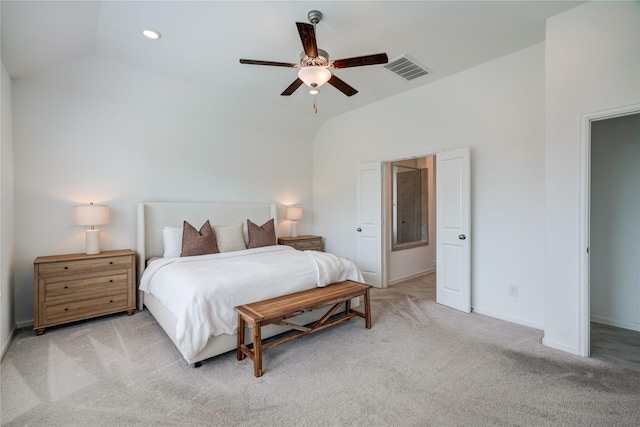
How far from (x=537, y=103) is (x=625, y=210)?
1557 millimetres

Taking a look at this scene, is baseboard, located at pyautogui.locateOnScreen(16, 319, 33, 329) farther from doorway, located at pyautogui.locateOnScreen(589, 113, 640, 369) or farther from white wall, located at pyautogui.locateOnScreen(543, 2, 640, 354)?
doorway, located at pyautogui.locateOnScreen(589, 113, 640, 369)

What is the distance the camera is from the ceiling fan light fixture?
7.91 feet

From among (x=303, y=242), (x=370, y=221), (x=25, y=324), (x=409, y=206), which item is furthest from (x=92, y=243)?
(x=409, y=206)

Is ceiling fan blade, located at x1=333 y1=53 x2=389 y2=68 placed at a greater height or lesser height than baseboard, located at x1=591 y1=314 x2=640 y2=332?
greater

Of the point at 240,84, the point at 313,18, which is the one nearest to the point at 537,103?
the point at 313,18

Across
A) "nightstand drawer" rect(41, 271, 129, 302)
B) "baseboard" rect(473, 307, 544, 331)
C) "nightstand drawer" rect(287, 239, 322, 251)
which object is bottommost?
"baseboard" rect(473, 307, 544, 331)

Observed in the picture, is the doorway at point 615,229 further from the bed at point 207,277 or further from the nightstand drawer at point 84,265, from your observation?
the nightstand drawer at point 84,265

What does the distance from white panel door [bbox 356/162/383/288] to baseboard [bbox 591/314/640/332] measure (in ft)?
8.59

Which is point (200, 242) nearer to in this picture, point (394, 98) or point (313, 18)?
point (313, 18)

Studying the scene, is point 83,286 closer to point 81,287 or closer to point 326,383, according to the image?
point 81,287

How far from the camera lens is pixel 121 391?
2020 mm

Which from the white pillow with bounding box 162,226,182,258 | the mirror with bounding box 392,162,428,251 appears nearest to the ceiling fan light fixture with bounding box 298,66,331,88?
the white pillow with bounding box 162,226,182,258

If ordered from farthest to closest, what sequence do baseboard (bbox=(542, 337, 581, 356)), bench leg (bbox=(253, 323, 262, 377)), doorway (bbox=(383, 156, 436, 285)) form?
doorway (bbox=(383, 156, 436, 285)) → baseboard (bbox=(542, 337, 581, 356)) → bench leg (bbox=(253, 323, 262, 377))

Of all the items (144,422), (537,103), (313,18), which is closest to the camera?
(144,422)
